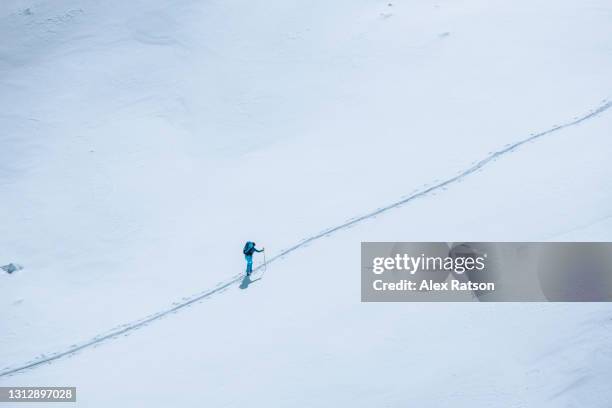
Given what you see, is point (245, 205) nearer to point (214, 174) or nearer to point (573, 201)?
point (214, 174)

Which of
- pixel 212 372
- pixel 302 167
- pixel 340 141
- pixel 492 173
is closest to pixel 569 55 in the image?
pixel 492 173

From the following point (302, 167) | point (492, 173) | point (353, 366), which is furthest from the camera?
point (302, 167)

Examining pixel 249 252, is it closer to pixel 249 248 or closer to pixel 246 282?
pixel 249 248

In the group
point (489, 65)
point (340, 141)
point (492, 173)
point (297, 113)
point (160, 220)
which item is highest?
point (489, 65)

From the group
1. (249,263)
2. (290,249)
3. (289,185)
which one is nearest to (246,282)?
(249,263)

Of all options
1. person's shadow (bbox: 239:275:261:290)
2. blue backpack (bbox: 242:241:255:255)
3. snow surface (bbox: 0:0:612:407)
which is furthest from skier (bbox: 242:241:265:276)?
snow surface (bbox: 0:0:612:407)

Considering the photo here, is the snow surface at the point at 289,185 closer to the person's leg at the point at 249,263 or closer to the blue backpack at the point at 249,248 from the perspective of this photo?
the person's leg at the point at 249,263

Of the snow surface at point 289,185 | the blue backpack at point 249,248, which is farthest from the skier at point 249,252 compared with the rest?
the snow surface at point 289,185
